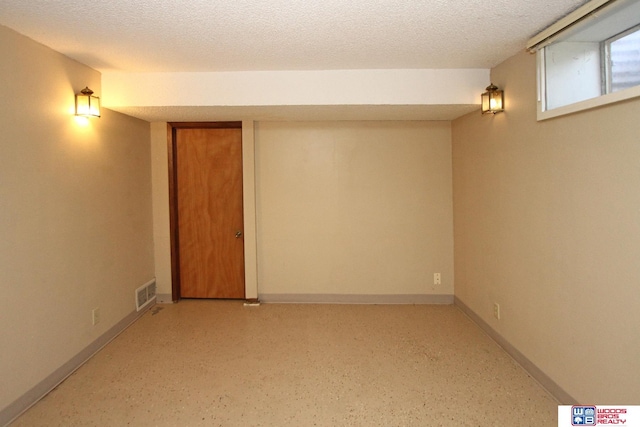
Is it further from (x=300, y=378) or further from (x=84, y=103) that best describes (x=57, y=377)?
(x=84, y=103)

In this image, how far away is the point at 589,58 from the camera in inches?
88.9

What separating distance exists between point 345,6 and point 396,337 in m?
2.69

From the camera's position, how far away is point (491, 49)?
9.19ft

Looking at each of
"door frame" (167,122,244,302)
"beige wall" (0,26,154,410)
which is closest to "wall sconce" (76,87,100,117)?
"beige wall" (0,26,154,410)

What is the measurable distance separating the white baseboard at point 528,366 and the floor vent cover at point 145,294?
3.43 metres

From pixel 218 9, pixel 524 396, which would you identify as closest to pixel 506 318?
pixel 524 396

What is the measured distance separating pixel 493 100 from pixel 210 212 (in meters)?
3.16

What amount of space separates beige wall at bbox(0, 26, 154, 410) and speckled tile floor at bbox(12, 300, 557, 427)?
1.13 ft

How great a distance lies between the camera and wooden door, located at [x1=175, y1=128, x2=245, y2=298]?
443cm

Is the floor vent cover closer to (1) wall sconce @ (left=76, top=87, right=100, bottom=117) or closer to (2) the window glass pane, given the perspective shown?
(1) wall sconce @ (left=76, top=87, right=100, bottom=117)

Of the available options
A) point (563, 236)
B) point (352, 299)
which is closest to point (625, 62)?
point (563, 236)

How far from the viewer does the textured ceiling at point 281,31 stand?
2072 millimetres
